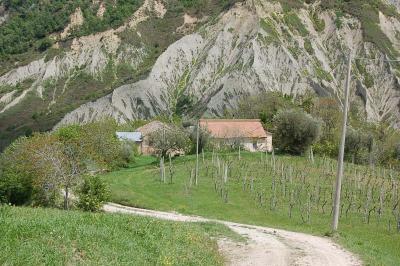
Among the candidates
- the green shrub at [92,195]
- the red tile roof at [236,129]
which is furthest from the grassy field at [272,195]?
the red tile roof at [236,129]

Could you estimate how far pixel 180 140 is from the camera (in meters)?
77.2

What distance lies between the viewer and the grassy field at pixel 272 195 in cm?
3509

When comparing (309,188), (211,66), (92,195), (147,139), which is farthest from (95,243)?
(211,66)

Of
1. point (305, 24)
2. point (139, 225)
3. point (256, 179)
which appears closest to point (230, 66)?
point (305, 24)

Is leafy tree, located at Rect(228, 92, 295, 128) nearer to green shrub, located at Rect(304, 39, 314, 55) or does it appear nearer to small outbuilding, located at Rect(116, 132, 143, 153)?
small outbuilding, located at Rect(116, 132, 143, 153)

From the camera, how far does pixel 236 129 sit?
269 ft

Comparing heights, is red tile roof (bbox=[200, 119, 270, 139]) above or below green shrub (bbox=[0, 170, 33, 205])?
above

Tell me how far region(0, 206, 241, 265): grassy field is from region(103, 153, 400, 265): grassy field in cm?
987

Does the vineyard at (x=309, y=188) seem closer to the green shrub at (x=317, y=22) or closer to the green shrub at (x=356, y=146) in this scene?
the green shrub at (x=356, y=146)

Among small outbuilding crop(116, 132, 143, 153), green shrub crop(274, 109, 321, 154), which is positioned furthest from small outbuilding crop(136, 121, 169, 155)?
green shrub crop(274, 109, 321, 154)

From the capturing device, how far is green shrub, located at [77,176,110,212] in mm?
34438

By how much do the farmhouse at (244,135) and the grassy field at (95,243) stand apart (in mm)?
64831

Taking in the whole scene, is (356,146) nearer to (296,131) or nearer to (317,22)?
(296,131)

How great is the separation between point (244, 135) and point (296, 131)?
12.6 metres
